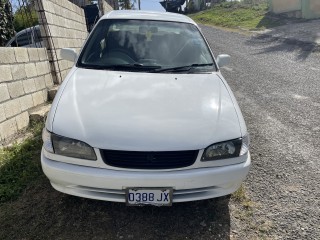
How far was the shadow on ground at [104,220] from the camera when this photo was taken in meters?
2.41

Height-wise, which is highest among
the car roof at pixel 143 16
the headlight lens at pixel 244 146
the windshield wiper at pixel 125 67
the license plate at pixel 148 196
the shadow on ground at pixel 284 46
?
the car roof at pixel 143 16

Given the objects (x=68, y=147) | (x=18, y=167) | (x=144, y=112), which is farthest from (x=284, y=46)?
(x=68, y=147)

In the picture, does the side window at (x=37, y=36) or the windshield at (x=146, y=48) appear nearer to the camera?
the windshield at (x=146, y=48)

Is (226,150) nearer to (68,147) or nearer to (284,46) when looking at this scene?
(68,147)

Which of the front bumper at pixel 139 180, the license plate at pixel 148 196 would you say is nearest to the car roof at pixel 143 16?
the front bumper at pixel 139 180

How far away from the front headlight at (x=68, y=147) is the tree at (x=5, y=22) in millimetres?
3458

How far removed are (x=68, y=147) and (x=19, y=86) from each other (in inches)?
104

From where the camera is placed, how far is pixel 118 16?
12.8 feet

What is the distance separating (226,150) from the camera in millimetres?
2352

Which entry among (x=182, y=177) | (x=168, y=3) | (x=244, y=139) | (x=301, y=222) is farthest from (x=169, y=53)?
(x=168, y=3)

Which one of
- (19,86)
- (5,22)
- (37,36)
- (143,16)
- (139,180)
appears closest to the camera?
(139,180)

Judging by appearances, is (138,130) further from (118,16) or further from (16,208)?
(118,16)

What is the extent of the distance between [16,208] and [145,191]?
1.31 m

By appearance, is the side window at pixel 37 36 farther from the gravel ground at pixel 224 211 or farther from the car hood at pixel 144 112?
the gravel ground at pixel 224 211
